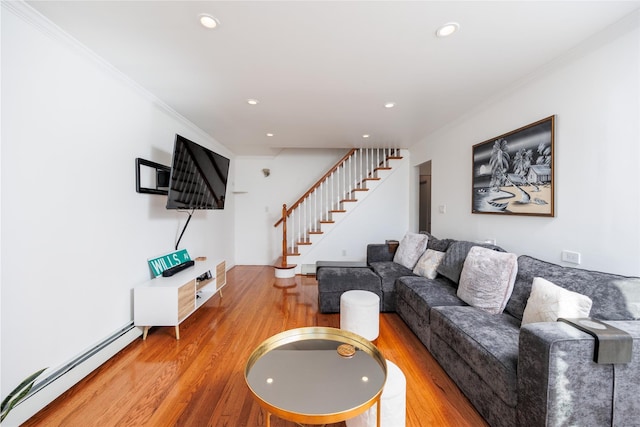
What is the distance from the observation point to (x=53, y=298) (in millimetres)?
1609

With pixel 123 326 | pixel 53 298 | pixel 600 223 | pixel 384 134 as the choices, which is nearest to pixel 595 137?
pixel 600 223

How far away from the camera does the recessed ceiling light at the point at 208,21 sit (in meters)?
1.49

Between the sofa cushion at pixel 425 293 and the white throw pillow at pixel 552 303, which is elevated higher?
the white throw pillow at pixel 552 303

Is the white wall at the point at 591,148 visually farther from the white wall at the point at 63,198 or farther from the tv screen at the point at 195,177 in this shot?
the white wall at the point at 63,198

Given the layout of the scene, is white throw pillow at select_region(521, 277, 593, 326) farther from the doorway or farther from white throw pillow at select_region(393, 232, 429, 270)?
the doorway

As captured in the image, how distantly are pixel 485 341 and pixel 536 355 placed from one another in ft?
1.27

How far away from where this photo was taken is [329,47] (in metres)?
1.76

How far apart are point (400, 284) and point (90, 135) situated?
3097 millimetres

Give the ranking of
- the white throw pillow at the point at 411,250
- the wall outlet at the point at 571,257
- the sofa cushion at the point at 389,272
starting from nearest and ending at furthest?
the wall outlet at the point at 571,257 → the sofa cushion at the point at 389,272 → the white throw pillow at the point at 411,250

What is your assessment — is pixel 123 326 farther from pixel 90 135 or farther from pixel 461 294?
pixel 461 294

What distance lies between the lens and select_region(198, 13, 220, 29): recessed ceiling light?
58.5 inches

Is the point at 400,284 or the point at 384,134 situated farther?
the point at 384,134

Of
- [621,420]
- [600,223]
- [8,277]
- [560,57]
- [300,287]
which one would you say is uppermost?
[560,57]

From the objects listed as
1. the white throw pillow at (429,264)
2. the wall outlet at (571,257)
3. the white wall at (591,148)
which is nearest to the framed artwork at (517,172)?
the white wall at (591,148)
